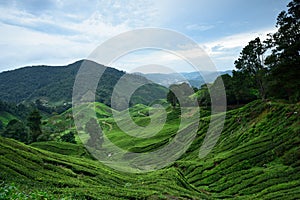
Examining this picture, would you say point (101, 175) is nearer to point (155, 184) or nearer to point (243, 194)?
point (155, 184)

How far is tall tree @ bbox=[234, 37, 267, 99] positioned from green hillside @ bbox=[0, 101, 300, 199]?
19.6 metres

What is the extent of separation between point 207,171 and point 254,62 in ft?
192

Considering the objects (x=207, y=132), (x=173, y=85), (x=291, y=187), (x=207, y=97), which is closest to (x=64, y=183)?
(x=291, y=187)

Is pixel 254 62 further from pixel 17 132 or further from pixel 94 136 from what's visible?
pixel 17 132

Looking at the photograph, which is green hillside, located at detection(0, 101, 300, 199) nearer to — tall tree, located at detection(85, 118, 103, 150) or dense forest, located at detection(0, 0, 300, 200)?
dense forest, located at detection(0, 0, 300, 200)

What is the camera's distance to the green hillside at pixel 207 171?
29.4 meters

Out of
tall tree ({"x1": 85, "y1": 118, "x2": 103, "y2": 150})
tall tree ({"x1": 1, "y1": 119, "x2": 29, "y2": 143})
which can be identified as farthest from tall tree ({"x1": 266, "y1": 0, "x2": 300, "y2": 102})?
tall tree ({"x1": 1, "y1": 119, "x2": 29, "y2": 143})

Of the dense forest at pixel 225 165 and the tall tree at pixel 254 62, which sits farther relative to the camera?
the tall tree at pixel 254 62

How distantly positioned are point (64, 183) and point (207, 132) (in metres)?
66.9

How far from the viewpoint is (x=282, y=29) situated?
55.4 metres

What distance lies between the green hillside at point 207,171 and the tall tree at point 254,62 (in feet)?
64.2

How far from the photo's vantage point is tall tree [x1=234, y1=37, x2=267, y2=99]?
93.6 m

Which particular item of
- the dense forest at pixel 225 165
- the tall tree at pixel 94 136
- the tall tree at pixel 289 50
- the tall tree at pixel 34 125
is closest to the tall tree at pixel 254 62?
the dense forest at pixel 225 165

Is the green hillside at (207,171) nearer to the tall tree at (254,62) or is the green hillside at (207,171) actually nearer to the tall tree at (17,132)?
Result: the tall tree at (254,62)
